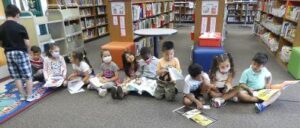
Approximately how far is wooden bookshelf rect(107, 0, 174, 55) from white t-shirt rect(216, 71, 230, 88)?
2.24m

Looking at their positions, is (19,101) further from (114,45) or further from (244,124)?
(244,124)

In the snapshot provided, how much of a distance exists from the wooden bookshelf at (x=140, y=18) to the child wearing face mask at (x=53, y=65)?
4.66 feet

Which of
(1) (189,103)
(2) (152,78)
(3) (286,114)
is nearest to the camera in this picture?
(3) (286,114)

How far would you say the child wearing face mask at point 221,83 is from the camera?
8.53ft

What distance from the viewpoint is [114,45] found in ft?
13.6

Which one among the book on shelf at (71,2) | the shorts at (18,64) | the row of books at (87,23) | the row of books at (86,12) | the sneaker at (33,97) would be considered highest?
the book on shelf at (71,2)

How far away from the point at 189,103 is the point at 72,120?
54.8 inches

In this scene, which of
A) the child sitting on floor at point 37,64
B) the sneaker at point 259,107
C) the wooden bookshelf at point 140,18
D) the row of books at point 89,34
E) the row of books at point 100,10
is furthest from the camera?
the row of books at point 100,10

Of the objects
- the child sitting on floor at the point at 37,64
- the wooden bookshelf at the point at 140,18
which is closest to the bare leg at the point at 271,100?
the wooden bookshelf at the point at 140,18

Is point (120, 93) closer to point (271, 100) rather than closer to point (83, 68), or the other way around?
point (83, 68)

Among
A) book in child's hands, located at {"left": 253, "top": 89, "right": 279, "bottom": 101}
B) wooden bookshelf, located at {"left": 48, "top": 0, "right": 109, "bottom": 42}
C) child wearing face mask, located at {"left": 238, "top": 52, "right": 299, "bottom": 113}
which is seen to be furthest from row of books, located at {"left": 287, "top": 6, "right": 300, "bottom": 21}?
wooden bookshelf, located at {"left": 48, "top": 0, "right": 109, "bottom": 42}

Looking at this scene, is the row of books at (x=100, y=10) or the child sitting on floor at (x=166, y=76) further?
the row of books at (x=100, y=10)

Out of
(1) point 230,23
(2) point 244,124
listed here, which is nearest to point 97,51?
(2) point 244,124

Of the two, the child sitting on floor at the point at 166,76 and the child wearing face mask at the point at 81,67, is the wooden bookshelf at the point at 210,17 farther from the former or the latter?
the child wearing face mask at the point at 81,67
